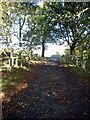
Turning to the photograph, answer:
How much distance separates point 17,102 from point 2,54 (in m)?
16.1

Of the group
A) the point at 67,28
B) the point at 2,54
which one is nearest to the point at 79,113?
the point at 2,54

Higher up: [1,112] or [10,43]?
[10,43]

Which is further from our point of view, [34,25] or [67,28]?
[67,28]

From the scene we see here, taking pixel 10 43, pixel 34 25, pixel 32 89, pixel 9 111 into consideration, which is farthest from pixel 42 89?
pixel 34 25

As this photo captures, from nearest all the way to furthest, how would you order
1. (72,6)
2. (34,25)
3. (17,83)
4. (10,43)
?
(17,83)
(10,43)
(72,6)
(34,25)

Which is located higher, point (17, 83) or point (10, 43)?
point (10, 43)

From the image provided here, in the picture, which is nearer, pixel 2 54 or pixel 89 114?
pixel 89 114

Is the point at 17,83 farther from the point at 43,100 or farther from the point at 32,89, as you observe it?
the point at 43,100

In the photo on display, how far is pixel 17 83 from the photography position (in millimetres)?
14273

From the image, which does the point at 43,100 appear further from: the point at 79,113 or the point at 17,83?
the point at 17,83

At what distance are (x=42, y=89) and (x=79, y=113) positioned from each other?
4443 millimetres

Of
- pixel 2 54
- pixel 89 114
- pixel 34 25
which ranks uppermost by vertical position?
pixel 34 25

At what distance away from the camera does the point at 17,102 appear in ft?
32.8

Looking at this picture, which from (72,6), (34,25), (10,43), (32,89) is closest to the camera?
(32,89)
